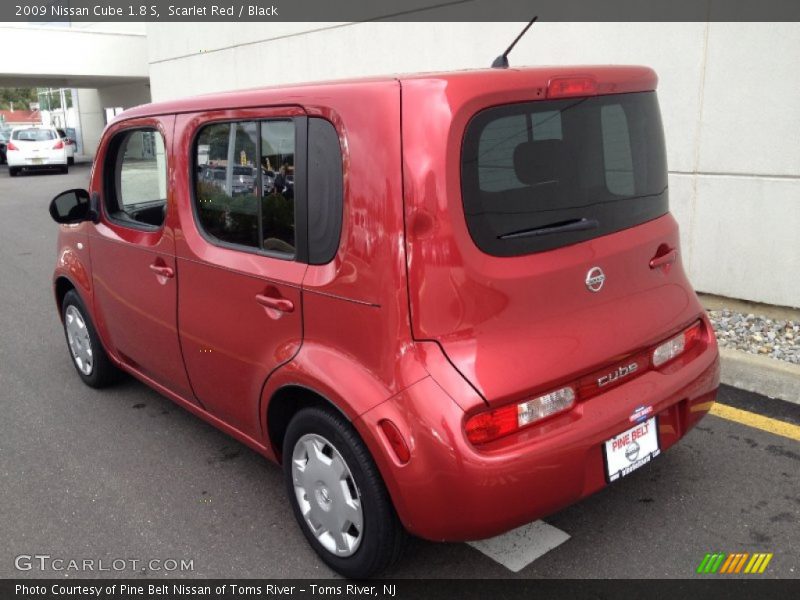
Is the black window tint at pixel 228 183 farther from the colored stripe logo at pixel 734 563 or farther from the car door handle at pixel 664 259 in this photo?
the colored stripe logo at pixel 734 563

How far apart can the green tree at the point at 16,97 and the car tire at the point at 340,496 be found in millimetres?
73129

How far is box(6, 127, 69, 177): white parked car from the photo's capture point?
2347cm

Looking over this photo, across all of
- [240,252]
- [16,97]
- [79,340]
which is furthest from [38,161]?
[16,97]

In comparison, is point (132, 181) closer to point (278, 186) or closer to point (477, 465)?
point (278, 186)

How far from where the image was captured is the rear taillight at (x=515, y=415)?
2227 mm

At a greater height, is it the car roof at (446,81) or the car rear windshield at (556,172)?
the car roof at (446,81)

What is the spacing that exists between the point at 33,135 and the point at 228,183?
79.6ft

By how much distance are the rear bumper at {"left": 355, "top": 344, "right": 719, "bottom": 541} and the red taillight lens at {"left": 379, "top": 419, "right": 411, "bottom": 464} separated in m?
0.02

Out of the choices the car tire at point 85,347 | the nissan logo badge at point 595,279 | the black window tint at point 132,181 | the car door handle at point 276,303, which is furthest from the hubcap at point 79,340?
the nissan logo badge at point 595,279

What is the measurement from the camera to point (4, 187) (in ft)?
65.5

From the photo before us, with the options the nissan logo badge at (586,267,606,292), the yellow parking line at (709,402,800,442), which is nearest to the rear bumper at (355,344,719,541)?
the nissan logo badge at (586,267,606,292)

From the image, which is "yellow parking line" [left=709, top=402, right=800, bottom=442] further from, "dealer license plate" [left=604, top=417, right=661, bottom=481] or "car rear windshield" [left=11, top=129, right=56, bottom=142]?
"car rear windshield" [left=11, top=129, right=56, bottom=142]

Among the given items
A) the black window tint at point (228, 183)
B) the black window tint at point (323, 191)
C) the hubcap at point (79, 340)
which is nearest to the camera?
the black window tint at point (323, 191)

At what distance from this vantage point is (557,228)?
243cm
